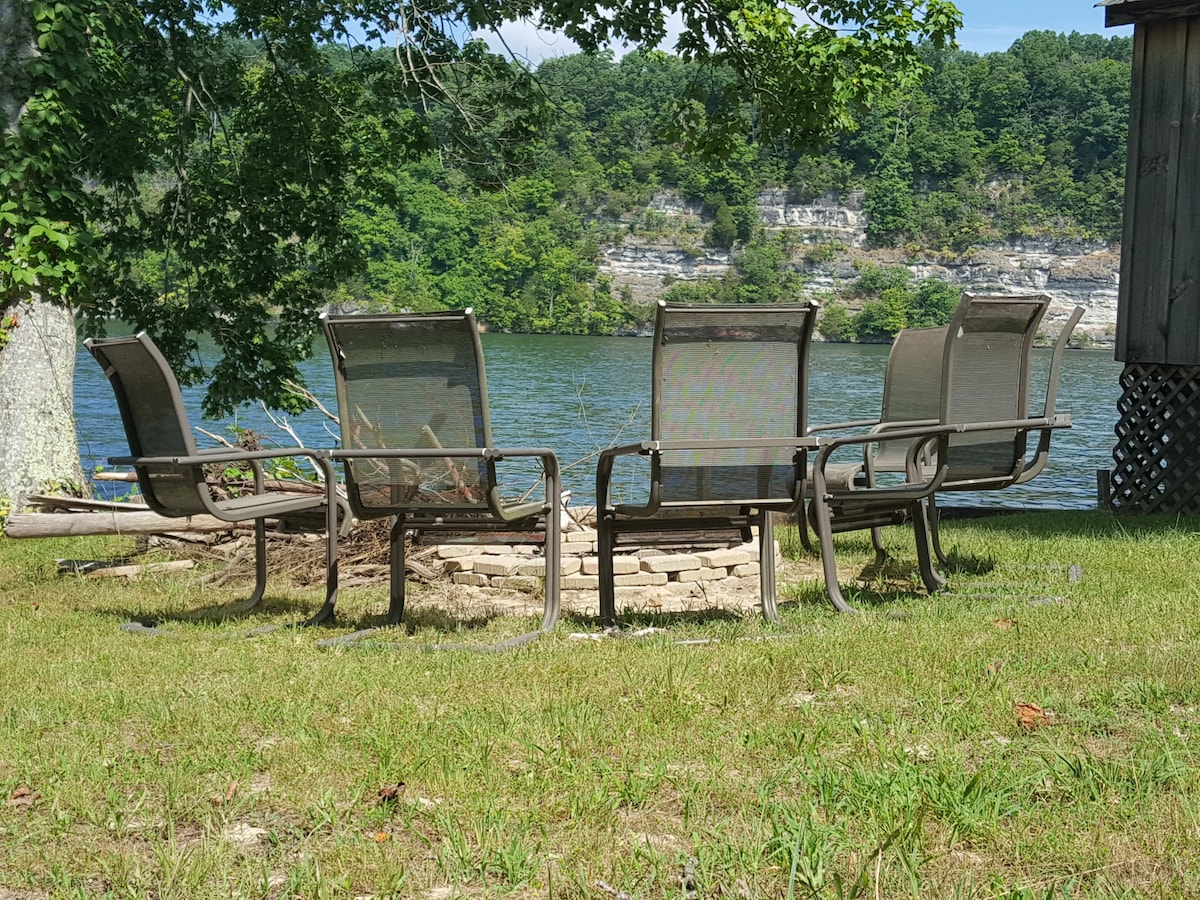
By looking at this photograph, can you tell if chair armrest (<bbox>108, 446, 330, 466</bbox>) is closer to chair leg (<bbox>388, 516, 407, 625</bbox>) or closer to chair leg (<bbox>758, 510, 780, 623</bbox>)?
chair leg (<bbox>388, 516, 407, 625</bbox>)

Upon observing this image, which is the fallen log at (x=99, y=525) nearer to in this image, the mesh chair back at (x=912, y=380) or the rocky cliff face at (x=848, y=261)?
the mesh chair back at (x=912, y=380)

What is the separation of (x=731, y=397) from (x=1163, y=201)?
7.32 m

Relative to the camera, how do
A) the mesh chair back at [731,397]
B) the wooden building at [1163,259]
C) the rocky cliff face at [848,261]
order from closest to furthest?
the mesh chair back at [731,397] → the wooden building at [1163,259] → the rocky cliff face at [848,261]

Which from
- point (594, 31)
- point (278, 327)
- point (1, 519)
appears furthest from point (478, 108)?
point (1, 519)

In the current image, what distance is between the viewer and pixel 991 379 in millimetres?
6117

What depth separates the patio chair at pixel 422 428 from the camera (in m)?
5.03

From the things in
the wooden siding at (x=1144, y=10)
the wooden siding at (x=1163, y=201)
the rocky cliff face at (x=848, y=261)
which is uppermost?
the wooden siding at (x=1144, y=10)

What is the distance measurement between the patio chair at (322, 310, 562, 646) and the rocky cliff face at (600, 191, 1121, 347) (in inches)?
4093

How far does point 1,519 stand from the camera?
35.6 ft

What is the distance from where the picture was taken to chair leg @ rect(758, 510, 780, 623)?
5.29 metres

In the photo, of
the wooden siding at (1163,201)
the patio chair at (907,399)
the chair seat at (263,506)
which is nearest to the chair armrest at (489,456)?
Answer: the chair seat at (263,506)

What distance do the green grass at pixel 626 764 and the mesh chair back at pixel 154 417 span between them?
747 mm

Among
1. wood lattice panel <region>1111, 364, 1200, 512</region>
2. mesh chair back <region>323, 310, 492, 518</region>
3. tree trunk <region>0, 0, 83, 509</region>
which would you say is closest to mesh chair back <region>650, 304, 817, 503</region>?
mesh chair back <region>323, 310, 492, 518</region>

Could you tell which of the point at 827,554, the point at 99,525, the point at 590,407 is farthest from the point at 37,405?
the point at 590,407
